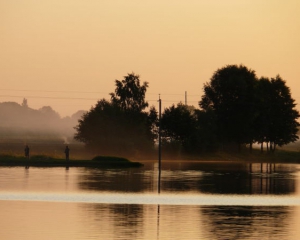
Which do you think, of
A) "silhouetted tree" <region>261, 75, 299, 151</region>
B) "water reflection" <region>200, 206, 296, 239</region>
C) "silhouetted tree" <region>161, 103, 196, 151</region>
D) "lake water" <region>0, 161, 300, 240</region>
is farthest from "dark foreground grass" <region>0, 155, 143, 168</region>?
"silhouetted tree" <region>261, 75, 299, 151</region>

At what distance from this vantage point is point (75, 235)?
70.8 feet

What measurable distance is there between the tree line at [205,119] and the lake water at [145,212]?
7227 centimetres

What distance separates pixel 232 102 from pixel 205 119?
8738 millimetres

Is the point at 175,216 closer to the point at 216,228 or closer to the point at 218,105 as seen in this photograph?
the point at 216,228

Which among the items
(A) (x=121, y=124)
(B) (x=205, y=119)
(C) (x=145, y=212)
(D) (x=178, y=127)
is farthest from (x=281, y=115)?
(C) (x=145, y=212)

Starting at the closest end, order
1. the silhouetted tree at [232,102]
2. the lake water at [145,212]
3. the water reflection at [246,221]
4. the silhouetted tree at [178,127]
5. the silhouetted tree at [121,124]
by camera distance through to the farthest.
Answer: the water reflection at [246,221] < the lake water at [145,212] < the silhouetted tree at [121,124] < the silhouetted tree at [178,127] < the silhouetted tree at [232,102]

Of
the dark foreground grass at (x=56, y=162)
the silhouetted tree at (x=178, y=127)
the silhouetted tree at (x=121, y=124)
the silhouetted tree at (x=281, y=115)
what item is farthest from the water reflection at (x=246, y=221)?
the silhouetted tree at (x=281, y=115)

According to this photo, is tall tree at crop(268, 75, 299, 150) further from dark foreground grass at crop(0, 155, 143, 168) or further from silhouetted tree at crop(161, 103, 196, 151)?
dark foreground grass at crop(0, 155, 143, 168)

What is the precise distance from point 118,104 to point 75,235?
106 m

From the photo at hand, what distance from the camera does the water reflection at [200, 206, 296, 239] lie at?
22312 millimetres

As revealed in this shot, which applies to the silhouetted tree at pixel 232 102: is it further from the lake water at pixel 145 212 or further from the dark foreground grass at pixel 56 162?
the lake water at pixel 145 212

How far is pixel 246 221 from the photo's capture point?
25.9 meters

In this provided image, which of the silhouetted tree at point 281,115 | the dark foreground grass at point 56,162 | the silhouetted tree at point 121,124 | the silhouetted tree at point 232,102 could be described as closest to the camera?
the dark foreground grass at point 56,162

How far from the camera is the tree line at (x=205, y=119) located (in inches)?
4656
